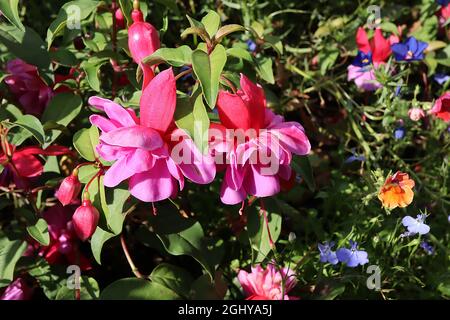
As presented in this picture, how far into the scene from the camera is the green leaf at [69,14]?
91 cm

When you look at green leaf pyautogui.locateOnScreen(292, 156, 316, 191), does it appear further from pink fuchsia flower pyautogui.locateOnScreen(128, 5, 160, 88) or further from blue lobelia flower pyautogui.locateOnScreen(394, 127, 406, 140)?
blue lobelia flower pyautogui.locateOnScreen(394, 127, 406, 140)

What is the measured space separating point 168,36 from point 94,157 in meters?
0.59

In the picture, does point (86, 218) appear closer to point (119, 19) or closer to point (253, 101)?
point (253, 101)

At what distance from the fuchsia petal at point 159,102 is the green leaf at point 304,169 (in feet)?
0.87

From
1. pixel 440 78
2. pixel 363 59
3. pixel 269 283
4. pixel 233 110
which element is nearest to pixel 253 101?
pixel 233 110

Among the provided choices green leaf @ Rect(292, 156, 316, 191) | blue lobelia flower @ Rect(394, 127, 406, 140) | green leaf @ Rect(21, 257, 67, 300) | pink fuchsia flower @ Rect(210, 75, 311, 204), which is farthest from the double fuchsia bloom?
green leaf @ Rect(21, 257, 67, 300)

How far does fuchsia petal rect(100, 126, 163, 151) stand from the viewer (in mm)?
716

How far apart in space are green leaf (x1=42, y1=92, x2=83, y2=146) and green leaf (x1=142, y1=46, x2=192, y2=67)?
0.27m

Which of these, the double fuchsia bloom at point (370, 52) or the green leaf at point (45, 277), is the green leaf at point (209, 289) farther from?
the double fuchsia bloom at point (370, 52)

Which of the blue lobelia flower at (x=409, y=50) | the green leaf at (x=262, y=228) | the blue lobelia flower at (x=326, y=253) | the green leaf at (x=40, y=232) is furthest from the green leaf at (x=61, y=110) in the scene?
the blue lobelia flower at (x=409, y=50)
